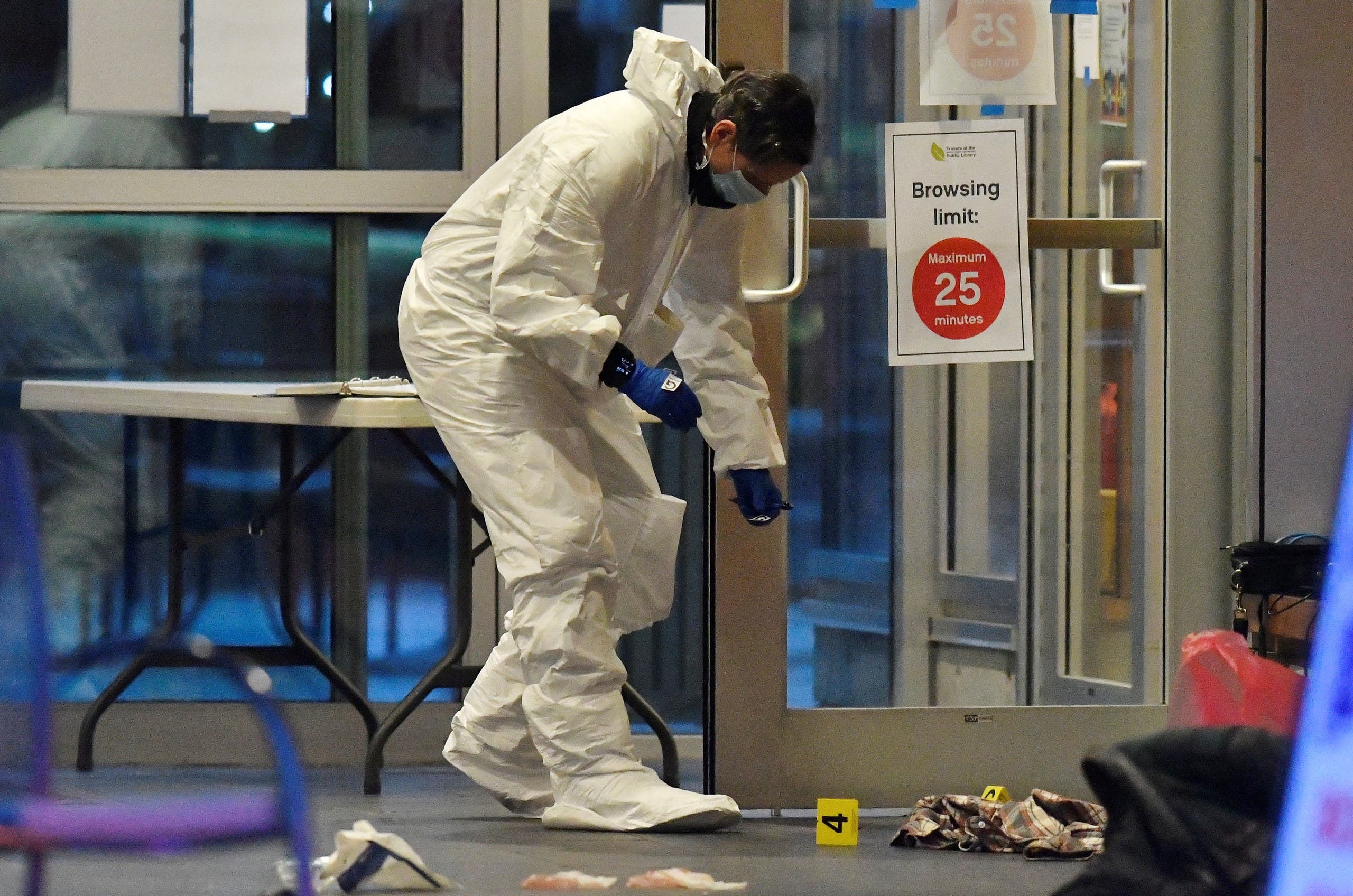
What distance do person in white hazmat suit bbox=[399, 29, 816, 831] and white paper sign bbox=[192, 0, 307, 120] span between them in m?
1.02

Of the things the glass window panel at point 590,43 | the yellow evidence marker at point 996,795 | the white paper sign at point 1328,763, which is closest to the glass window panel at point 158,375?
the glass window panel at point 590,43

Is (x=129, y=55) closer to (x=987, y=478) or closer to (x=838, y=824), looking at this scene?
(x=987, y=478)

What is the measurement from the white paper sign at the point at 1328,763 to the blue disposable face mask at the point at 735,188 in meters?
1.70

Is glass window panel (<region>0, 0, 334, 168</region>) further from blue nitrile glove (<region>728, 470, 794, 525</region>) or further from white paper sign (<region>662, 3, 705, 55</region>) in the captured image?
blue nitrile glove (<region>728, 470, 794, 525</region>)

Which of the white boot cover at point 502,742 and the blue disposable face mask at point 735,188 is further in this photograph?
the white boot cover at point 502,742

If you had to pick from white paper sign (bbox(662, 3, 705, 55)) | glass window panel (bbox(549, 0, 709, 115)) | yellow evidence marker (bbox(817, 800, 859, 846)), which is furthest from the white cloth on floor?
white paper sign (bbox(662, 3, 705, 55))

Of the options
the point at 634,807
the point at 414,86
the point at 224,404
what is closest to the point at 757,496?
the point at 634,807

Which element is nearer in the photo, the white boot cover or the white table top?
the white boot cover

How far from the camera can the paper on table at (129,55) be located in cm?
377

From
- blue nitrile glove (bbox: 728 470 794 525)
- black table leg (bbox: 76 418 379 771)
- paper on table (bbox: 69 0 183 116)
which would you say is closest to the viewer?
blue nitrile glove (bbox: 728 470 794 525)

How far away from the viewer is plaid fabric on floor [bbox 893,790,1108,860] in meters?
2.69

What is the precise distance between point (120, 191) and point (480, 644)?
1269mm

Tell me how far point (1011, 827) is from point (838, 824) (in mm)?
283

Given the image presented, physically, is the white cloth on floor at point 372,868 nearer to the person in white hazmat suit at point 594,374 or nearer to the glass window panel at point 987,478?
the person in white hazmat suit at point 594,374
